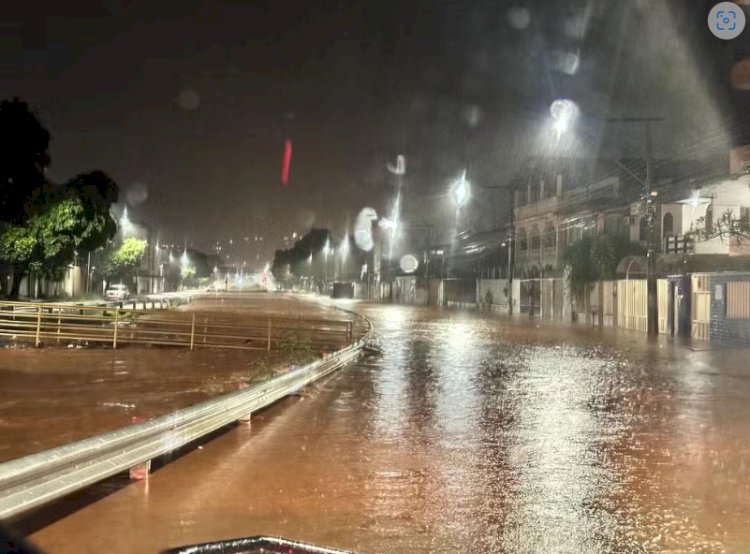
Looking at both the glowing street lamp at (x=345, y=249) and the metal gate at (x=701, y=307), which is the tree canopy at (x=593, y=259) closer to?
the metal gate at (x=701, y=307)

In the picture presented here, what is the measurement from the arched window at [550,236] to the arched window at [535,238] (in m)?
1.61

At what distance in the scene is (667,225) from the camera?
115ft

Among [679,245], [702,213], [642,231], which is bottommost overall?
[679,245]

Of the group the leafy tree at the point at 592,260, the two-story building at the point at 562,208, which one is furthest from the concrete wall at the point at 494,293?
the leafy tree at the point at 592,260

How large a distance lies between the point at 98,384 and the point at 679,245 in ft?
89.3

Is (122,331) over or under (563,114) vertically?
under

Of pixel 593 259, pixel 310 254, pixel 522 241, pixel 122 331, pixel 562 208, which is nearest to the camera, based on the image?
pixel 122 331

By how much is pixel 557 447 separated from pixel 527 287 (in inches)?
1626

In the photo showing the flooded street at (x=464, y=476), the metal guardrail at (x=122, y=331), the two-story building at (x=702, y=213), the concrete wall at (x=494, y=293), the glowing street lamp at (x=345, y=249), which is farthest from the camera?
the glowing street lamp at (x=345, y=249)

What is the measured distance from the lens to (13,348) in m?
20.2

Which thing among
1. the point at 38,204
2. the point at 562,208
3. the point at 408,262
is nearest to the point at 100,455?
the point at 38,204

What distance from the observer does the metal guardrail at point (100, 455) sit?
15.3 feet

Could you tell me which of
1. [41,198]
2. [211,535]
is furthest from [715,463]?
[41,198]

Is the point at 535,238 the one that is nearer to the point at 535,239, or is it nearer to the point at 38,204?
the point at 535,239
